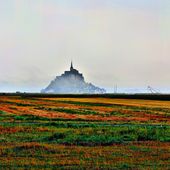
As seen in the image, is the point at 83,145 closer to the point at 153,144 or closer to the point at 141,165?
the point at 153,144

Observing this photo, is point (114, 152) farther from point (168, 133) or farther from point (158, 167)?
point (168, 133)

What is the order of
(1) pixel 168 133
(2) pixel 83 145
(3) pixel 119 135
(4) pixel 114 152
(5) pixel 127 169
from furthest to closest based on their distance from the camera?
(1) pixel 168 133 < (3) pixel 119 135 < (2) pixel 83 145 < (4) pixel 114 152 < (5) pixel 127 169

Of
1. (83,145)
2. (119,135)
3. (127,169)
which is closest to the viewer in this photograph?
(127,169)

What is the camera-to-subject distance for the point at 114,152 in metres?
29.4

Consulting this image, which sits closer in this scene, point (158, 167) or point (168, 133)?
point (158, 167)

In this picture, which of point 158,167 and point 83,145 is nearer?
point 158,167

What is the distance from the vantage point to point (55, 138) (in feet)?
123

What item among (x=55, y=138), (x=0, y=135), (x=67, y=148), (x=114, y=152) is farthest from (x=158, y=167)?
(x=0, y=135)

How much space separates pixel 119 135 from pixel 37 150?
38.9ft

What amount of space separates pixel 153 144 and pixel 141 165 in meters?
10.2

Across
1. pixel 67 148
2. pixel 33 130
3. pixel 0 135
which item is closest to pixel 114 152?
pixel 67 148

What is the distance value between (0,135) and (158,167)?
18.6 meters

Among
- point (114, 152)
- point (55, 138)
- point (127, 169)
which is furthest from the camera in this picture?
point (55, 138)

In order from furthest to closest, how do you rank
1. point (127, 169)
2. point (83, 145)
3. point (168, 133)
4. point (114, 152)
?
point (168, 133), point (83, 145), point (114, 152), point (127, 169)
